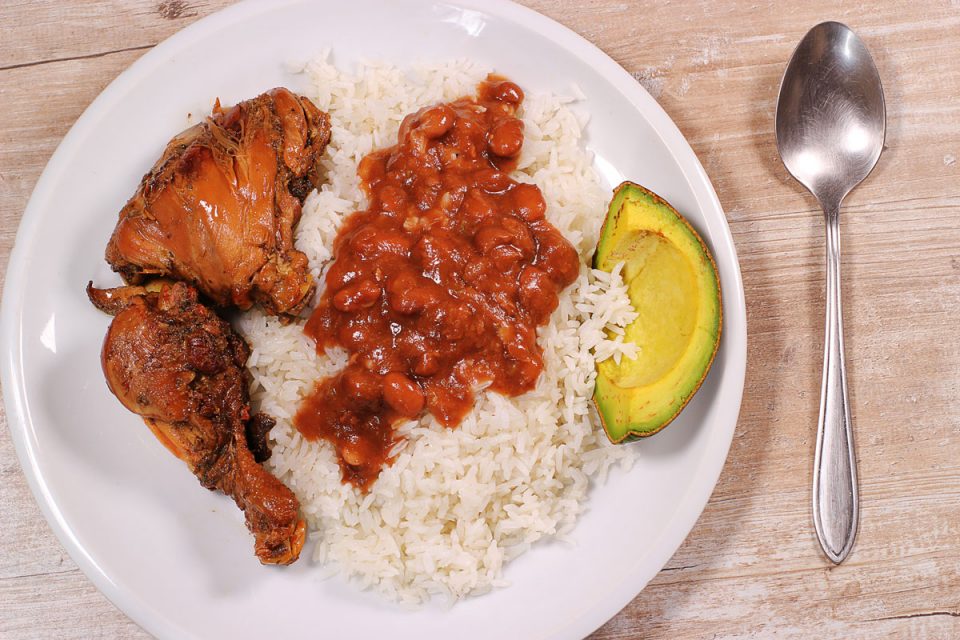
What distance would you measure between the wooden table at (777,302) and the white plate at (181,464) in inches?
21.6

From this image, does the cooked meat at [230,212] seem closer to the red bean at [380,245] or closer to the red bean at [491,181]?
the red bean at [380,245]

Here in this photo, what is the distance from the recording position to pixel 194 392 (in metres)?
3.38

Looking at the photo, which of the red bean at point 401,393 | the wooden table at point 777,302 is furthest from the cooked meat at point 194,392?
the wooden table at point 777,302

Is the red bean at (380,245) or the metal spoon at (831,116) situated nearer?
the red bean at (380,245)

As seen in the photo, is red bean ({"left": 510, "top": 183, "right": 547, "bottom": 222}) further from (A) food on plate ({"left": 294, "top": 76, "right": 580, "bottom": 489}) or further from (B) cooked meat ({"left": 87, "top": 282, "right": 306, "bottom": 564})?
(B) cooked meat ({"left": 87, "top": 282, "right": 306, "bottom": 564})

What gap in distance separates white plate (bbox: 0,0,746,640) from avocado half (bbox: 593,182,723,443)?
27 centimetres

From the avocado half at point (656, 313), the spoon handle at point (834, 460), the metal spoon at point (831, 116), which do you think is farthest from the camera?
the metal spoon at point (831, 116)

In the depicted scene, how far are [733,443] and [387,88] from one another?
105 inches

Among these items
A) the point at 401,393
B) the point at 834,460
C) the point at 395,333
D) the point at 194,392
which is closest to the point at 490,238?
the point at 395,333

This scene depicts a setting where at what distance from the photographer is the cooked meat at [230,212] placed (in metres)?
3.44

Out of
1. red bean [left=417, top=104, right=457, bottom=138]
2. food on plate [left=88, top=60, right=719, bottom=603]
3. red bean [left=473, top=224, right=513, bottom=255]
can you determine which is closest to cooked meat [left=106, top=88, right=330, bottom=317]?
food on plate [left=88, top=60, right=719, bottom=603]

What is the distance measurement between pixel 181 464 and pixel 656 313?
2442mm

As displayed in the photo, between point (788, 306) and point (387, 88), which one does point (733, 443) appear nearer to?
point (788, 306)

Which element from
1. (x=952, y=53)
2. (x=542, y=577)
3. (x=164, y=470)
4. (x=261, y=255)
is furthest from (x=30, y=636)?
(x=952, y=53)
